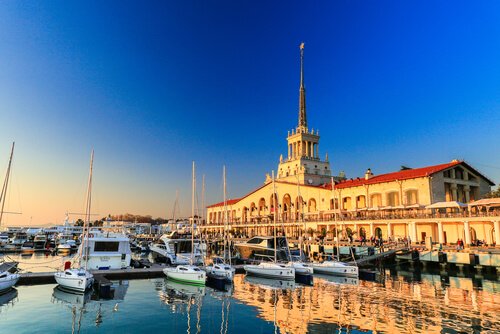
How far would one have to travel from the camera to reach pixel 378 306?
21812 millimetres

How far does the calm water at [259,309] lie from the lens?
1775 centimetres

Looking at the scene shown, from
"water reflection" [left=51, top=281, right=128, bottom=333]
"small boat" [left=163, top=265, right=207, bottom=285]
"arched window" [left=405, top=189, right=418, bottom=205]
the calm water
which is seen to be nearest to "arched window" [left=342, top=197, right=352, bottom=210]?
"arched window" [left=405, top=189, right=418, bottom=205]

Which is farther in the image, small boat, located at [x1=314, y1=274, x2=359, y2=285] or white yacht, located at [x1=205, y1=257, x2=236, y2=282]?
small boat, located at [x1=314, y1=274, x2=359, y2=285]

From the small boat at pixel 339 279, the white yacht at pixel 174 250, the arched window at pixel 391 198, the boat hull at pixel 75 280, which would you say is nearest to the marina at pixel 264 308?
the boat hull at pixel 75 280

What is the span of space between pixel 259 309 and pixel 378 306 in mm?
7819

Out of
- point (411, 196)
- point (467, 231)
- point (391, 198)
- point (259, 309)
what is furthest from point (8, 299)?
point (391, 198)

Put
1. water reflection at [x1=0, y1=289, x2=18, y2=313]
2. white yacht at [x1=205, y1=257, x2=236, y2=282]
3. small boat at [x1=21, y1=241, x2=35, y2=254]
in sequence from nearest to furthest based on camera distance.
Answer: water reflection at [x1=0, y1=289, x2=18, y2=313] < white yacht at [x1=205, y1=257, x2=236, y2=282] < small boat at [x1=21, y1=241, x2=35, y2=254]

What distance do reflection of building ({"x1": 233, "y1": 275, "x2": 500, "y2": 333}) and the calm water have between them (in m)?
0.05

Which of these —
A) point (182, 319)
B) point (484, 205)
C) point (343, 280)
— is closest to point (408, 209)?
point (484, 205)

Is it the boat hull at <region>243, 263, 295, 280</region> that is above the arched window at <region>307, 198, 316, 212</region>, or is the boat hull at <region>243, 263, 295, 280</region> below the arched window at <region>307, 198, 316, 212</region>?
below

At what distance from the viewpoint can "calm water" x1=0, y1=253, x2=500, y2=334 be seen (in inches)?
699

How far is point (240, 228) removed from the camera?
313ft

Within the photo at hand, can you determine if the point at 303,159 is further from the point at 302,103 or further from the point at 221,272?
the point at 221,272

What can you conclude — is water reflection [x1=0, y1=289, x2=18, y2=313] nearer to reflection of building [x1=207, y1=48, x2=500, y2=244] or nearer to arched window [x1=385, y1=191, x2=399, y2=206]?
reflection of building [x1=207, y1=48, x2=500, y2=244]
